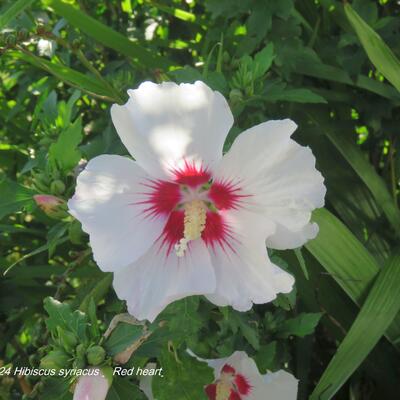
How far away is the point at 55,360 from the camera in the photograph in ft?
3.29

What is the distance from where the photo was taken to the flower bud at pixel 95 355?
3.27 ft

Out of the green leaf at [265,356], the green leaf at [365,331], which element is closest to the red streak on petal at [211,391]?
the green leaf at [265,356]

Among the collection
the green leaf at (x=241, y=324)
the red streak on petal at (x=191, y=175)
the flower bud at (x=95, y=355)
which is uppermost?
the red streak on petal at (x=191, y=175)

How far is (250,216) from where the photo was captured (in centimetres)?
100

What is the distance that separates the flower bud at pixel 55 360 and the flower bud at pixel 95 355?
0.04 meters

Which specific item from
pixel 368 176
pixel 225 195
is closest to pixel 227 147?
pixel 225 195

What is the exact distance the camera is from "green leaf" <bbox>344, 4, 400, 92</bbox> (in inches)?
57.8

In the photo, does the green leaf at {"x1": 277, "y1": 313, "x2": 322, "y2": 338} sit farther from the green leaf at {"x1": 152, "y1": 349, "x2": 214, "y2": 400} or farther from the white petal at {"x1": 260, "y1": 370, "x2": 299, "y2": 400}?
the green leaf at {"x1": 152, "y1": 349, "x2": 214, "y2": 400}

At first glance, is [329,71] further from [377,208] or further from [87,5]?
[87,5]

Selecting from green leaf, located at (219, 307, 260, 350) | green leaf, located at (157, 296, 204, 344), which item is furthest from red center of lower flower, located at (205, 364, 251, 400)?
green leaf, located at (157, 296, 204, 344)

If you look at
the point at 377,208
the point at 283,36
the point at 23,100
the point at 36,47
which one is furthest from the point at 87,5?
the point at 377,208

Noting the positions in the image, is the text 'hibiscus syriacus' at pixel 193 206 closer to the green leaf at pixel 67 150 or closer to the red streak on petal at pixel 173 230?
the red streak on petal at pixel 173 230

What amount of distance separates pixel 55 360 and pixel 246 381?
0.43 metres

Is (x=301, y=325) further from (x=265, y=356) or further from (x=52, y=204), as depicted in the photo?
(x=52, y=204)
